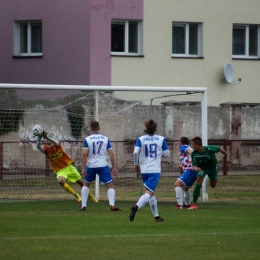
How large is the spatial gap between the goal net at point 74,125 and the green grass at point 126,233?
11.1 feet

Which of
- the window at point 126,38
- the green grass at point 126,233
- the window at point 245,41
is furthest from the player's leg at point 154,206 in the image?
the window at point 245,41

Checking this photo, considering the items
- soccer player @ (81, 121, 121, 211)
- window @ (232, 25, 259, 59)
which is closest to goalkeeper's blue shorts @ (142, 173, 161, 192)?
soccer player @ (81, 121, 121, 211)

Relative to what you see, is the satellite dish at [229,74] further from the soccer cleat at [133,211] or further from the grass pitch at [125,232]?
the soccer cleat at [133,211]

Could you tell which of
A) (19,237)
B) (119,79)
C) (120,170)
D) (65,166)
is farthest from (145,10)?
(19,237)

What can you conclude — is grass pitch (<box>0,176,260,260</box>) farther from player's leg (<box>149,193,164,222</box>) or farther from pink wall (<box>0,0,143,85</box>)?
pink wall (<box>0,0,143,85</box>)

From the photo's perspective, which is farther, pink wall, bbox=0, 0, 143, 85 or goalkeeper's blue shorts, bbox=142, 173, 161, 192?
pink wall, bbox=0, 0, 143, 85

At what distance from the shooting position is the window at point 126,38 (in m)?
33.2

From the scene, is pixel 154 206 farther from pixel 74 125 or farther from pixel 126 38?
pixel 126 38

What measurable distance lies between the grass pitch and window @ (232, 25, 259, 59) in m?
17.6

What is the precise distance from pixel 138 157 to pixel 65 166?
14.7ft

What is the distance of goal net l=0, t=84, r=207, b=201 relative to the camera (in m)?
21.2

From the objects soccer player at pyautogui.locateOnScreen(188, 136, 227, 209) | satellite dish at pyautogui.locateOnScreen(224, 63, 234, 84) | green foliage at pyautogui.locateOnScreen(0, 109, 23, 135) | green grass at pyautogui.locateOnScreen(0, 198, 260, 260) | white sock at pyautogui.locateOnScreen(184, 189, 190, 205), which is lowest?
green grass at pyautogui.locateOnScreen(0, 198, 260, 260)

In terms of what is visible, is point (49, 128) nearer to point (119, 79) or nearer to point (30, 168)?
point (30, 168)

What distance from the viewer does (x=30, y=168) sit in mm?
21891
